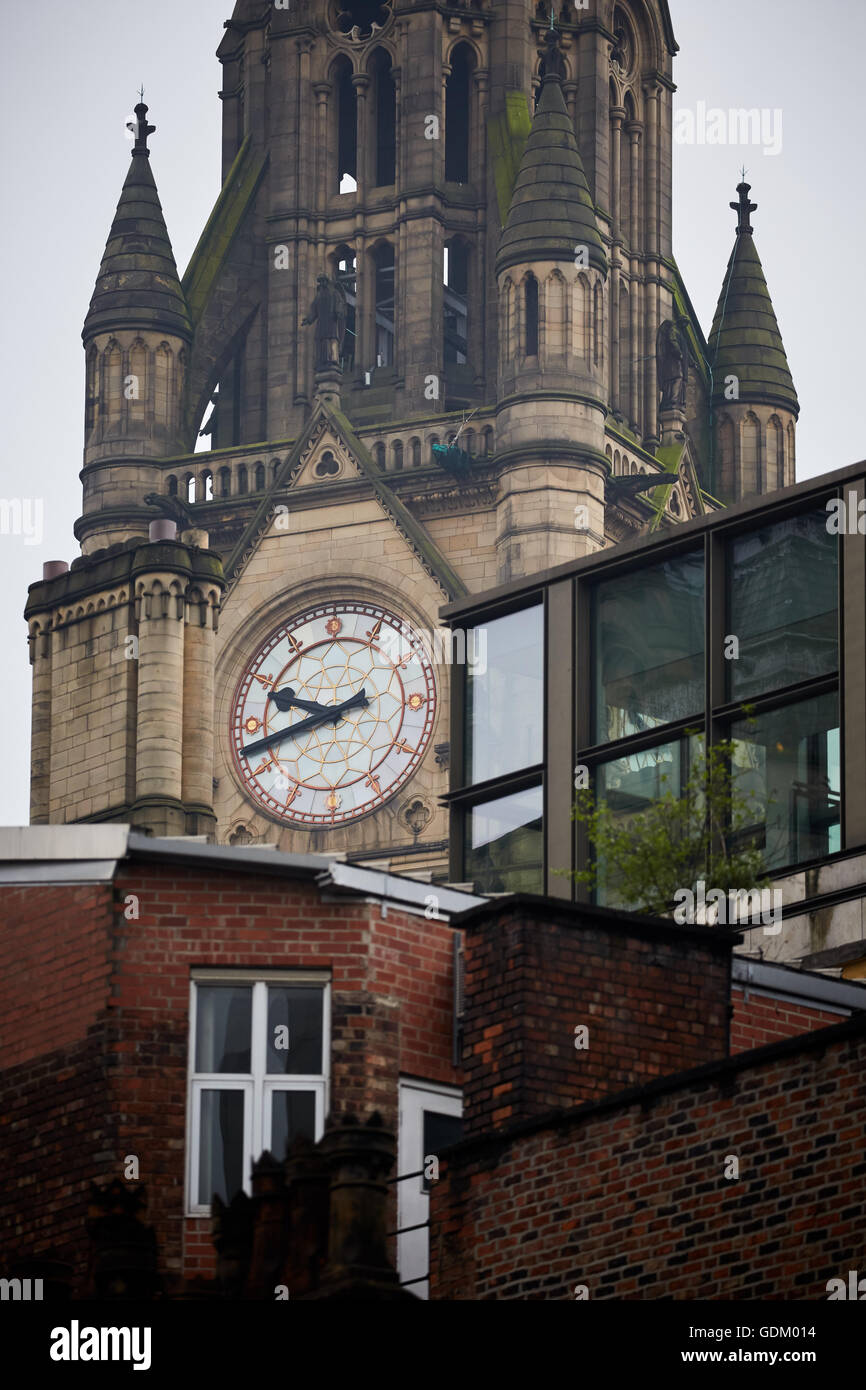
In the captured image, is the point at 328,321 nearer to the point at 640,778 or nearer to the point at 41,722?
Result: the point at 41,722

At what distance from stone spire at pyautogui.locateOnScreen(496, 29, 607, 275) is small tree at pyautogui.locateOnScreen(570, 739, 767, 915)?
41.7 metres

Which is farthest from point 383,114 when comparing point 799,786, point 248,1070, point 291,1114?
point 291,1114

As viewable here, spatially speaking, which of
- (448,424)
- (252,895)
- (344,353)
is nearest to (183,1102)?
(252,895)

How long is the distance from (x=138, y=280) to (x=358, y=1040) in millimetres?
54983

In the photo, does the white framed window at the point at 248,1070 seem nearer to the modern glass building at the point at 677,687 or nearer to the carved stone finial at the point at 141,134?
the modern glass building at the point at 677,687

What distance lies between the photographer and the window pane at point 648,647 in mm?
38969

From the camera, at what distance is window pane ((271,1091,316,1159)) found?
2858 cm

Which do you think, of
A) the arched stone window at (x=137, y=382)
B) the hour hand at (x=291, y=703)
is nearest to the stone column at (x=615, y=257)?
the arched stone window at (x=137, y=382)

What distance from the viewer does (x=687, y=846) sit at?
31.7m

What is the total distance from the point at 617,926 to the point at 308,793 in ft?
154

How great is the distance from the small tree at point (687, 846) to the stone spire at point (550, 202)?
4173 cm

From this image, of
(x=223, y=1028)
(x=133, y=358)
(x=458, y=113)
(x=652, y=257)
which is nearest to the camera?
(x=223, y=1028)

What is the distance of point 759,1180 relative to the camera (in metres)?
24.3

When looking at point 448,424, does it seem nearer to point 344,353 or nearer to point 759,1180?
point 344,353
